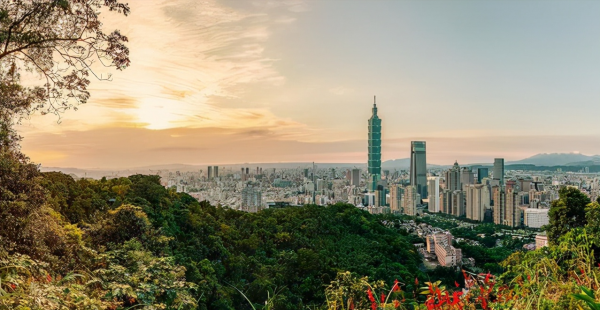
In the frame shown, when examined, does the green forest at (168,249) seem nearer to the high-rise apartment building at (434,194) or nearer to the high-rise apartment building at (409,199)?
the high-rise apartment building at (409,199)

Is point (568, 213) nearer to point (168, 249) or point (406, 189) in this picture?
point (168, 249)

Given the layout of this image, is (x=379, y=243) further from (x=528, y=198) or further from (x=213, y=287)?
(x=528, y=198)

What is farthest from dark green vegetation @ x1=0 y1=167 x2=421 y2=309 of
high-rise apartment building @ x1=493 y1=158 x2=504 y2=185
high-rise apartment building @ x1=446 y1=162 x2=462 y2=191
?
high-rise apartment building @ x1=446 y1=162 x2=462 y2=191

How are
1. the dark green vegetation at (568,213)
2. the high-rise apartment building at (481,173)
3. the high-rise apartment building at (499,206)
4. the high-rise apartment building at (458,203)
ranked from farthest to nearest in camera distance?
the high-rise apartment building at (481,173) → the high-rise apartment building at (458,203) → the high-rise apartment building at (499,206) → the dark green vegetation at (568,213)

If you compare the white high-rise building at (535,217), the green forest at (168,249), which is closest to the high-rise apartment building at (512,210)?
the white high-rise building at (535,217)

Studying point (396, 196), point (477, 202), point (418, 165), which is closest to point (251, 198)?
point (477, 202)

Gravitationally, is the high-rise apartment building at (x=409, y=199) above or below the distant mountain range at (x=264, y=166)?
below

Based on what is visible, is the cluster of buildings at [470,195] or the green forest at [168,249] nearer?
the green forest at [168,249]
